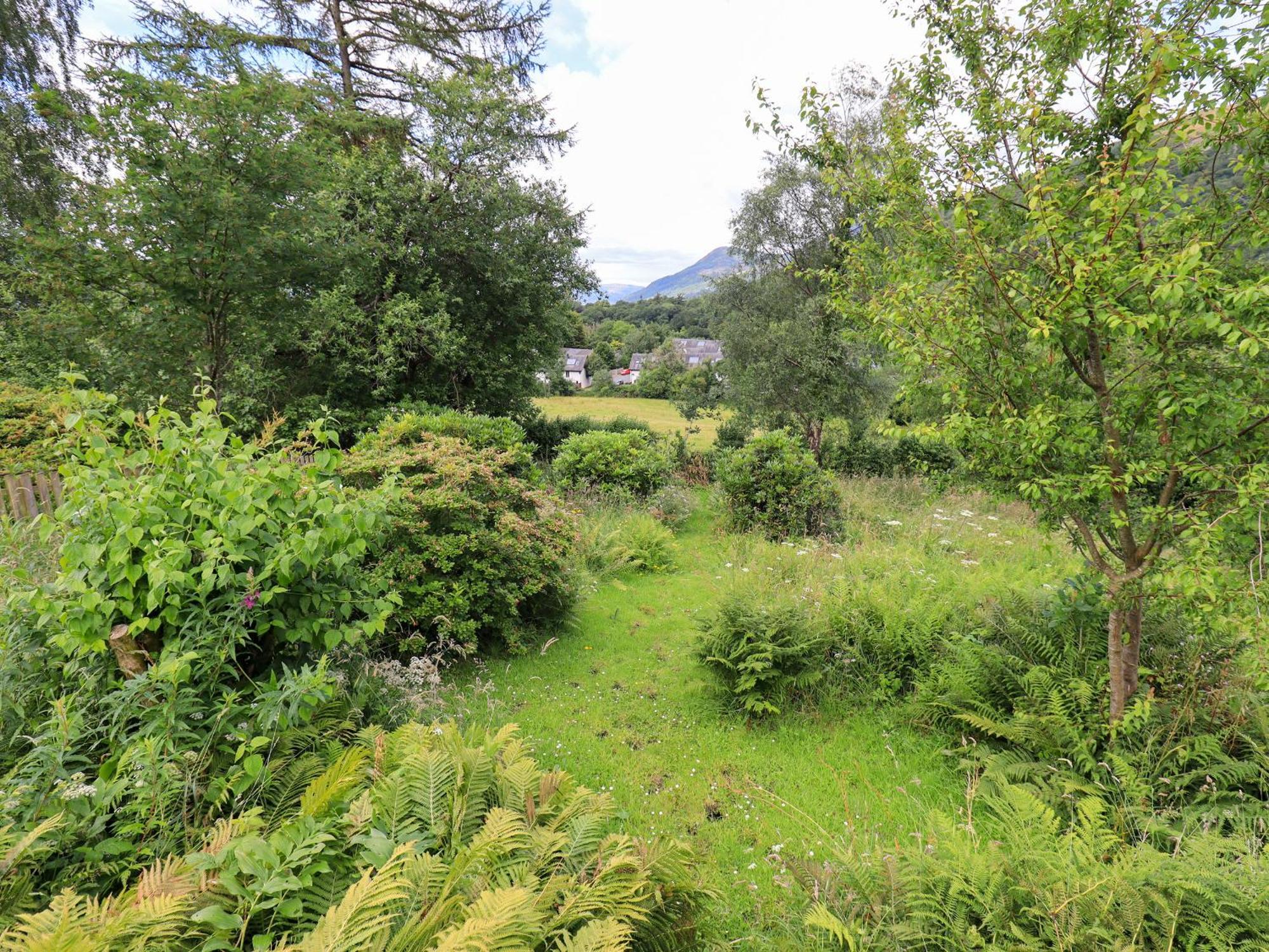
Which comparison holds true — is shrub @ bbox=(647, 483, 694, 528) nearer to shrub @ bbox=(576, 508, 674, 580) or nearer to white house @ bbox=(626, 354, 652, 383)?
shrub @ bbox=(576, 508, 674, 580)

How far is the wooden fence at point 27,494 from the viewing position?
5355 mm

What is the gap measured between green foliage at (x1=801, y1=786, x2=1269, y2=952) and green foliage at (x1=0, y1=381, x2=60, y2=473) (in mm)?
6903

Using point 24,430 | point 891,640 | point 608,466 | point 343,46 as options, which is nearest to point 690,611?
point 891,640

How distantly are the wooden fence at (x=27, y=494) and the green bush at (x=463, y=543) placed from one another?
3.03m

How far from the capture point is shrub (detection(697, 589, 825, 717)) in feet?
14.7

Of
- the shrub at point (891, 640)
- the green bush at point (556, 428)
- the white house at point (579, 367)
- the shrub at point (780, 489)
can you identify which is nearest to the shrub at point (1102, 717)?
the shrub at point (891, 640)

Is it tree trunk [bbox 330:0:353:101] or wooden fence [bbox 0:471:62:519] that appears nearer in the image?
wooden fence [bbox 0:471:62:519]

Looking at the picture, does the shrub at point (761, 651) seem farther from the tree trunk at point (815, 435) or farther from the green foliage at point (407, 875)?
the tree trunk at point (815, 435)

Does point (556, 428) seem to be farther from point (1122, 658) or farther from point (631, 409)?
point (631, 409)

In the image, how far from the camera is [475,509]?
5492 mm

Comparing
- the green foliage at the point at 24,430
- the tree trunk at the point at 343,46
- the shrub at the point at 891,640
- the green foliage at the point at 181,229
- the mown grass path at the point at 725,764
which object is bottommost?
the mown grass path at the point at 725,764

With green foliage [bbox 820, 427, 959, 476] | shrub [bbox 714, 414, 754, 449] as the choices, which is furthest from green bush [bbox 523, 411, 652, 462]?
green foliage [bbox 820, 427, 959, 476]

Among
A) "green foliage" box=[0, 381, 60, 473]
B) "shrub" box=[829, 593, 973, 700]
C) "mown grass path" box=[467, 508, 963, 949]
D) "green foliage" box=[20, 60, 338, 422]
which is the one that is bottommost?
"mown grass path" box=[467, 508, 963, 949]

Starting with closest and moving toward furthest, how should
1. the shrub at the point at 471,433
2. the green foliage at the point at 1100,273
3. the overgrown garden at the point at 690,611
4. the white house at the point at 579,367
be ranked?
the overgrown garden at the point at 690,611 → the green foliage at the point at 1100,273 → the shrub at the point at 471,433 → the white house at the point at 579,367
